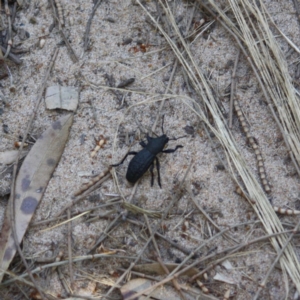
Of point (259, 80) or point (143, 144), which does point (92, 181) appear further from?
point (259, 80)

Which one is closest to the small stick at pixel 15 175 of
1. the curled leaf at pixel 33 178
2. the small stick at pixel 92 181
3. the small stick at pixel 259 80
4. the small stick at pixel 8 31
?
the curled leaf at pixel 33 178

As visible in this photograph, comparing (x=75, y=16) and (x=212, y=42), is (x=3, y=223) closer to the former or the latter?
(x=75, y=16)

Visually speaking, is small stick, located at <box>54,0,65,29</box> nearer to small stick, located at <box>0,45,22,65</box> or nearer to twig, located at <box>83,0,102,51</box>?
twig, located at <box>83,0,102,51</box>

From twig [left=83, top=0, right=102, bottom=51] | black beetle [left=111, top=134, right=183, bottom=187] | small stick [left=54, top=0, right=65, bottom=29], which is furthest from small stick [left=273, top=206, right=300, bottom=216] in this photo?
small stick [left=54, top=0, right=65, bottom=29]

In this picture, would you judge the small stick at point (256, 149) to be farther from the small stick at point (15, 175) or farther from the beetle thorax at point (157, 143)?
the small stick at point (15, 175)

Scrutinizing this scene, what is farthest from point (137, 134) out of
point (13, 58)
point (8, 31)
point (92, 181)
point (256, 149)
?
point (8, 31)

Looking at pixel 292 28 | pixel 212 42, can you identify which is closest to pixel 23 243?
pixel 212 42
